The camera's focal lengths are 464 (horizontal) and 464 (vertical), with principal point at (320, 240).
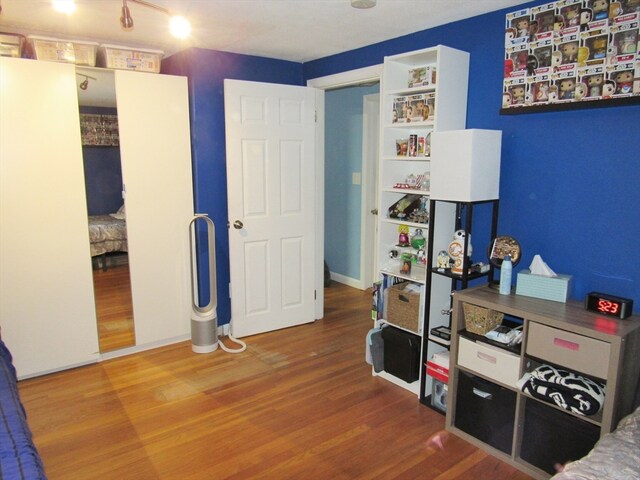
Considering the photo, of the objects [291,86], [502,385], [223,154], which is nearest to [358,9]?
[291,86]

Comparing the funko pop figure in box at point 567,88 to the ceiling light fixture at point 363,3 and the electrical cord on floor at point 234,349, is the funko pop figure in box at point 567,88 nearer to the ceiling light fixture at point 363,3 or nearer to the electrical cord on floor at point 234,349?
the ceiling light fixture at point 363,3

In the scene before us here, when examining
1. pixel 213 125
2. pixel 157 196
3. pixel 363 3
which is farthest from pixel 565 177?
pixel 157 196

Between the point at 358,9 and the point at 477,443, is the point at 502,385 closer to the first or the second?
the point at 477,443

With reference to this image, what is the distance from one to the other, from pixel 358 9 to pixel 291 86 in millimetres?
1250

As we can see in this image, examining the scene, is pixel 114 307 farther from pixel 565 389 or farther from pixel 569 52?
pixel 569 52

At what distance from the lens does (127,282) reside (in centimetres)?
362

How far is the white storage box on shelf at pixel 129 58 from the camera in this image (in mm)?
3152

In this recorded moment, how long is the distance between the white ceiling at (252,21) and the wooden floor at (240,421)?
2276mm

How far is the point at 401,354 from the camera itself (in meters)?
2.94

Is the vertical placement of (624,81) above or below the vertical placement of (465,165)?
above

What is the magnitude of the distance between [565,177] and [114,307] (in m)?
3.49

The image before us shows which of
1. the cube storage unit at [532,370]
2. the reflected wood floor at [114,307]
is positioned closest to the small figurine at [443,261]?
the cube storage unit at [532,370]

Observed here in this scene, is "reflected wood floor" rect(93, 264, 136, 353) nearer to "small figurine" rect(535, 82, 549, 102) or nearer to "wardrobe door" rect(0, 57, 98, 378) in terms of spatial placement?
"wardrobe door" rect(0, 57, 98, 378)

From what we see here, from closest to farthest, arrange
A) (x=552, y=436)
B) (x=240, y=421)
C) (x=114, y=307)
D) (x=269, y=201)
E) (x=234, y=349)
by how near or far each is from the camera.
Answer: (x=552, y=436) < (x=240, y=421) < (x=234, y=349) < (x=269, y=201) < (x=114, y=307)
